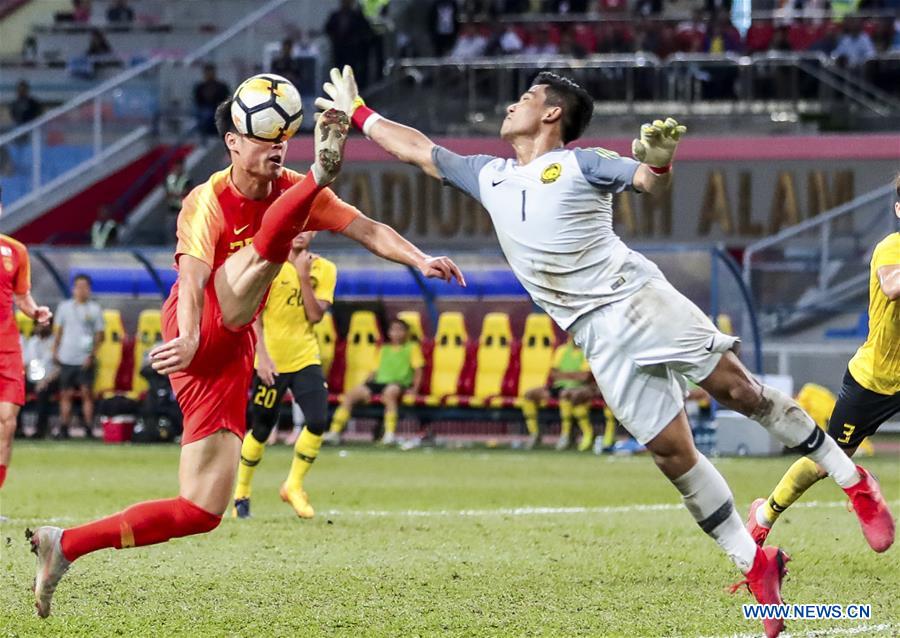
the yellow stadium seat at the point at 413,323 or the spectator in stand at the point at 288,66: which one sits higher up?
the spectator in stand at the point at 288,66

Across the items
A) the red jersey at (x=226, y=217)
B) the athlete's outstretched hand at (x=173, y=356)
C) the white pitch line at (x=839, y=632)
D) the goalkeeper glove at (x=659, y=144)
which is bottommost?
the white pitch line at (x=839, y=632)

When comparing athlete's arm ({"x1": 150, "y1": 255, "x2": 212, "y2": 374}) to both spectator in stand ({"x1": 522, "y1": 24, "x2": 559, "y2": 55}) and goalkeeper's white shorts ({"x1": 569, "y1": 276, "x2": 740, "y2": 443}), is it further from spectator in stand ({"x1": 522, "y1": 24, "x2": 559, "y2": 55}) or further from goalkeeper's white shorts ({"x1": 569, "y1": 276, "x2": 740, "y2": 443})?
spectator in stand ({"x1": 522, "y1": 24, "x2": 559, "y2": 55})

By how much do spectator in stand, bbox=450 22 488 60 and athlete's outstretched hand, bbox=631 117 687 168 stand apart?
23123 mm

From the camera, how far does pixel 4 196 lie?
28094mm

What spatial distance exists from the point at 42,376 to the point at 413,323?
514cm

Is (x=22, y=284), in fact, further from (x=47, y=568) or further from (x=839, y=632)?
(x=839, y=632)

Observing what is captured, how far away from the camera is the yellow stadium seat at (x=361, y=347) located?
2314 centimetres

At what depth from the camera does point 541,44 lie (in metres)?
30.2

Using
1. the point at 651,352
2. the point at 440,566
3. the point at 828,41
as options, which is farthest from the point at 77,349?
the point at 651,352

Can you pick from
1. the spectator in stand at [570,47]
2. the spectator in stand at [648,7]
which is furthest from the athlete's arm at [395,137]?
the spectator in stand at [648,7]

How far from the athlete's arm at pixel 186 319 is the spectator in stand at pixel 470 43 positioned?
22860mm

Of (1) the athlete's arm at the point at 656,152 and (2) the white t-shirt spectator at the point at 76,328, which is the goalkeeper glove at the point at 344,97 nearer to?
(1) the athlete's arm at the point at 656,152

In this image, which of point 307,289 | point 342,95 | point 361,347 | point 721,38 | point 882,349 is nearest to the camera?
point 342,95

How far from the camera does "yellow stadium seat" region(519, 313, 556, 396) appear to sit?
22.7 meters
